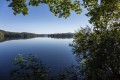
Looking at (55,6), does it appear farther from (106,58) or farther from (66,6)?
(106,58)

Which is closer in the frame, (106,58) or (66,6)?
(66,6)

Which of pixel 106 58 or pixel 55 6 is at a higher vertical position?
pixel 55 6

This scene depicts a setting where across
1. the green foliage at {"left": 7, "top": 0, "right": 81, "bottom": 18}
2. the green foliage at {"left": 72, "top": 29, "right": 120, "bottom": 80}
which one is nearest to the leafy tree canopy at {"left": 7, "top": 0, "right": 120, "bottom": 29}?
the green foliage at {"left": 7, "top": 0, "right": 81, "bottom": 18}

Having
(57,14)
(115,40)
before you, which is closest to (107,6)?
(57,14)

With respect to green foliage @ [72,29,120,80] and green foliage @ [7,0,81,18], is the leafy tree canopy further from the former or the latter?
green foliage @ [72,29,120,80]

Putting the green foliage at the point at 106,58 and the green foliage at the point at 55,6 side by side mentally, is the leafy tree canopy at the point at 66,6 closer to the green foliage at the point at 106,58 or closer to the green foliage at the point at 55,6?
the green foliage at the point at 55,6

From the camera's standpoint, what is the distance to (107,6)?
1527 centimetres

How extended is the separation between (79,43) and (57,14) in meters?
18.3

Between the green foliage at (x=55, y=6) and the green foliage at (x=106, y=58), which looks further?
the green foliage at (x=106, y=58)

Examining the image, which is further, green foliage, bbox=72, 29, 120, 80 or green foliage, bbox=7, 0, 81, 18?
green foliage, bbox=72, 29, 120, 80

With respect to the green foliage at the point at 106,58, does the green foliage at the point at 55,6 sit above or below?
above

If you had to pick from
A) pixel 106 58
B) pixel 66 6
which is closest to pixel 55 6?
pixel 66 6

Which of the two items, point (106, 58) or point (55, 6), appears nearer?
point (55, 6)

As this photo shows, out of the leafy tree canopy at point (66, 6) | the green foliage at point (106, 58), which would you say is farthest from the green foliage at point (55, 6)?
the green foliage at point (106, 58)
